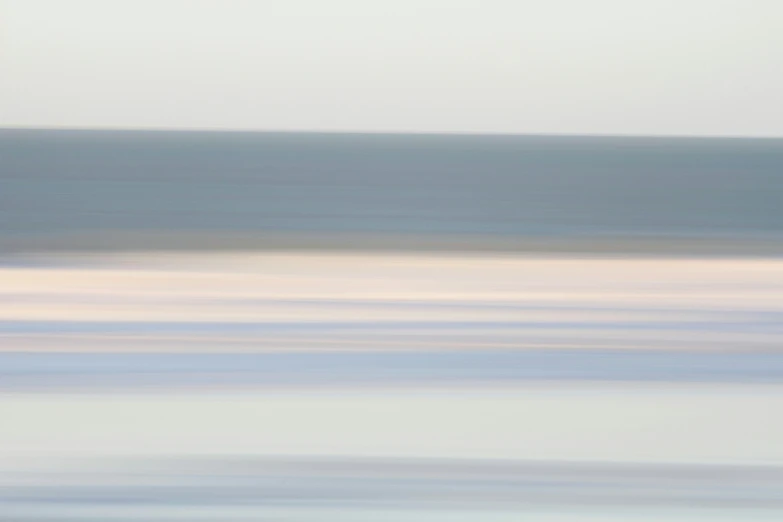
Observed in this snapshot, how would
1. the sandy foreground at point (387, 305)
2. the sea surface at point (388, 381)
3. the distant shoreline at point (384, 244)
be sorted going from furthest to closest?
the distant shoreline at point (384, 244)
the sandy foreground at point (387, 305)
the sea surface at point (388, 381)

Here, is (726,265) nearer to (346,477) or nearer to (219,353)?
(219,353)

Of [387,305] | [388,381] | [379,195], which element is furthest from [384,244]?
[379,195]

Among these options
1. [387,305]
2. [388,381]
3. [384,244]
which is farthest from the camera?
[384,244]

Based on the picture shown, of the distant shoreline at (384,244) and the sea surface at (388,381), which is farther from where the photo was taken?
Answer: the distant shoreline at (384,244)

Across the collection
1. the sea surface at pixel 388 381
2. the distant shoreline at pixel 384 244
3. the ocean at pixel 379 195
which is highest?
the ocean at pixel 379 195

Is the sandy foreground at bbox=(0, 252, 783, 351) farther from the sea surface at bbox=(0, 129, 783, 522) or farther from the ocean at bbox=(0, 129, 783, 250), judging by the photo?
the ocean at bbox=(0, 129, 783, 250)

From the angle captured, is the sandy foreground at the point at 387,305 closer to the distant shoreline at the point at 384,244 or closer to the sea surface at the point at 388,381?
the sea surface at the point at 388,381

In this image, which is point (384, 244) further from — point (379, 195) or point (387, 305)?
point (379, 195)

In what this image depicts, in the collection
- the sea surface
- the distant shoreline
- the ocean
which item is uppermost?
the ocean

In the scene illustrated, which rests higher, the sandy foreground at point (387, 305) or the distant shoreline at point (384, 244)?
the distant shoreline at point (384, 244)

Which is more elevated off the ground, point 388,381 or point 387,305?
point 387,305

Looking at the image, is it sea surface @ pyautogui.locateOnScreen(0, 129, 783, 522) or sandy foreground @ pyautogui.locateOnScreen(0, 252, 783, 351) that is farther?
sandy foreground @ pyautogui.locateOnScreen(0, 252, 783, 351)

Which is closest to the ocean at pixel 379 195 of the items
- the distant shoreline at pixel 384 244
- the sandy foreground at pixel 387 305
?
the distant shoreline at pixel 384 244

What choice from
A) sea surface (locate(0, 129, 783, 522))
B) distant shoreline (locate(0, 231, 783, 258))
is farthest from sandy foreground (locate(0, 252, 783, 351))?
distant shoreline (locate(0, 231, 783, 258))
